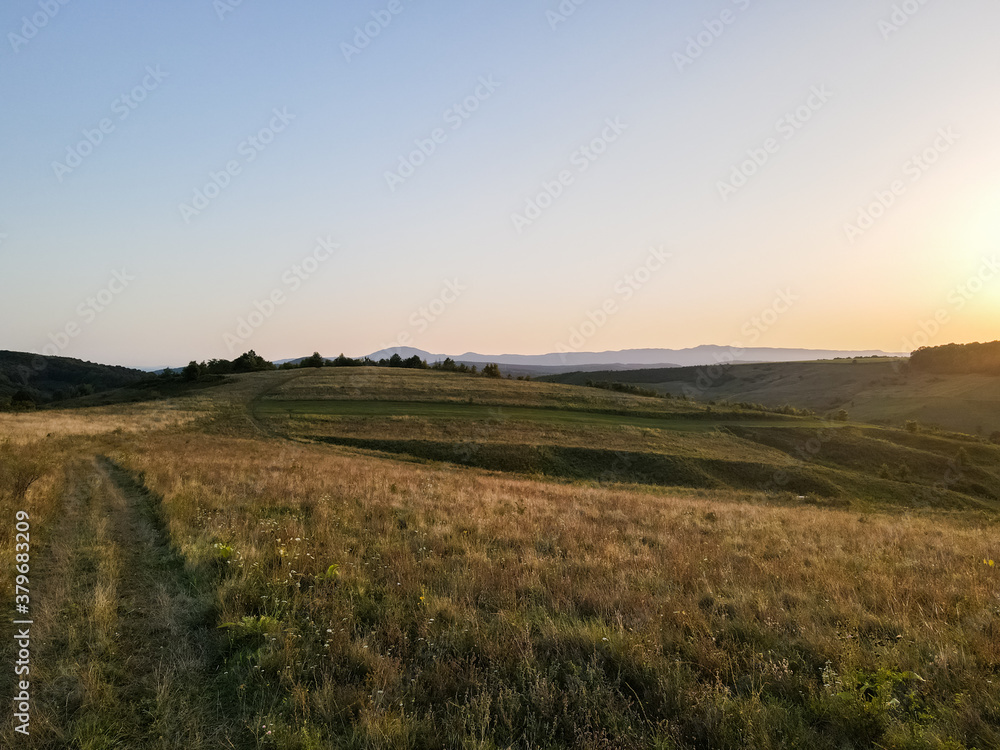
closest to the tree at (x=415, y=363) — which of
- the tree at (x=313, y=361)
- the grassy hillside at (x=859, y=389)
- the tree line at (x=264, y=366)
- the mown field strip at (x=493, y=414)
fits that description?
the tree line at (x=264, y=366)

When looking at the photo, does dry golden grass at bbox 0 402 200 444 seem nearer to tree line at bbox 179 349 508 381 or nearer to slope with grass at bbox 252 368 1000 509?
slope with grass at bbox 252 368 1000 509

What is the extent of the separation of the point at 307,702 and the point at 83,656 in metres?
2.61

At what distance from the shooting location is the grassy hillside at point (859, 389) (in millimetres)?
89062

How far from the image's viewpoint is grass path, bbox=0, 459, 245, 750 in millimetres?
3908

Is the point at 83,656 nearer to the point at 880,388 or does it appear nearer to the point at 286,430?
the point at 286,430

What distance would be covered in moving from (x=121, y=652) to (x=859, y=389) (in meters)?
157

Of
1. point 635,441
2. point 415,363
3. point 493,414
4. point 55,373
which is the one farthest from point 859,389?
point 55,373

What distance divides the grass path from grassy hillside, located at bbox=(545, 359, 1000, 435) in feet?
357

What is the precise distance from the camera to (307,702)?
430 centimetres

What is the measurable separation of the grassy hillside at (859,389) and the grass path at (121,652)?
10883 centimetres

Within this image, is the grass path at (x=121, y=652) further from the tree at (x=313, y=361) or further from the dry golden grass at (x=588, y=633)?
the tree at (x=313, y=361)

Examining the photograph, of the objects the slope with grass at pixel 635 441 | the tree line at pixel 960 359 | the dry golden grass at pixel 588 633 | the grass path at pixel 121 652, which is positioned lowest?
the slope with grass at pixel 635 441

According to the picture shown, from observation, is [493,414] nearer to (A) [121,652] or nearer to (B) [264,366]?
(A) [121,652]

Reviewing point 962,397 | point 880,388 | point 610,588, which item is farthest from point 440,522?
point 880,388
